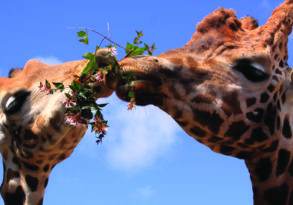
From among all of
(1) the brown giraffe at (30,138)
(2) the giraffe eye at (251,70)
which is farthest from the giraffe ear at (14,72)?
(2) the giraffe eye at (251,70)

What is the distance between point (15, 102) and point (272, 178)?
287 cm

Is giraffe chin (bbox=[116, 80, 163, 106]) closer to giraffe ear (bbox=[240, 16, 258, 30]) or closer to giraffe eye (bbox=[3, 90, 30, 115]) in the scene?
giraffe ear (bbox=[240, 16, 258, 30])

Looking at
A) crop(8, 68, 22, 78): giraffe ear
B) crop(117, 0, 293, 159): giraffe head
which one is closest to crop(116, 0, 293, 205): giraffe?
crop(117, 0, 293, 159): giraffe head

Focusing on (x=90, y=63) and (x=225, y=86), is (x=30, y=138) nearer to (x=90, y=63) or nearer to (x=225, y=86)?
(x=90, y=63)

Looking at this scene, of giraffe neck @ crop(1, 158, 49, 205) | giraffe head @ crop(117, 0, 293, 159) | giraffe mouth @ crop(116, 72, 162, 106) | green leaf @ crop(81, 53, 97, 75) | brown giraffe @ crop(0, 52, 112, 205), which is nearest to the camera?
giraffe mouth @ crop(116, 72, 162, 106)

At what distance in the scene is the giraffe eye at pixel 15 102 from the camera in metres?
5.72

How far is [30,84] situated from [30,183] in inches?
35.3

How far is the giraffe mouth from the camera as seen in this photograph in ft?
11.1

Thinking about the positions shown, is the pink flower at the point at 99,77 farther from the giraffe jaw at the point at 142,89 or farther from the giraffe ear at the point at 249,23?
the giraffe ear at the point at 249,23

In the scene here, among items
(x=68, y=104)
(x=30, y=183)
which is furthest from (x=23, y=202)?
(x=68, y=104)

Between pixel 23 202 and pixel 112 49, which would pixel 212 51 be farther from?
pixel 23 202

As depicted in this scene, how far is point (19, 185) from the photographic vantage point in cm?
574

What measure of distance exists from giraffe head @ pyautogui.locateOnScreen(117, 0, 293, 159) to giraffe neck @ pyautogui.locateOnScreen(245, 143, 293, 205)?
0.07 meters

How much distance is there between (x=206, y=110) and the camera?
3510mm
